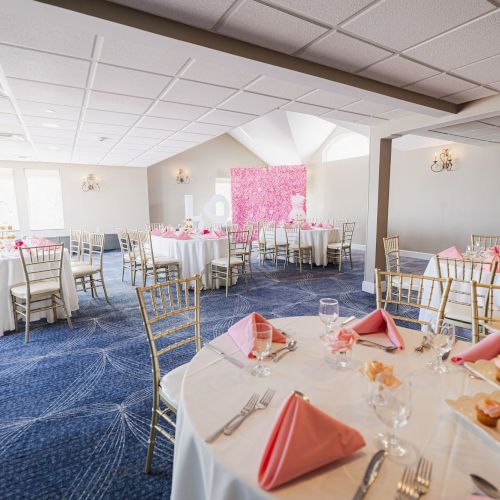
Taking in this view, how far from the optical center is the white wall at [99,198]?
8.91m

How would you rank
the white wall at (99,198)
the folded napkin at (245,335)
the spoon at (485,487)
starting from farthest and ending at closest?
the white wall at (99,198), the folded napkin at (245,335), the spoon at (485,487)

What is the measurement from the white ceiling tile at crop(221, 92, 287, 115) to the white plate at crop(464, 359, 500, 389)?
127 inches

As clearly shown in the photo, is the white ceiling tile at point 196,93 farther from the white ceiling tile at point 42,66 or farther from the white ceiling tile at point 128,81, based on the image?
the white ceiling tile at point 42,66

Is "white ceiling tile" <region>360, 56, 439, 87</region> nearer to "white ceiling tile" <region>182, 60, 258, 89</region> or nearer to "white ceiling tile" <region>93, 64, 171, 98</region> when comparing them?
"white ceiling tile" <region>182, 60, 258, 89</region>

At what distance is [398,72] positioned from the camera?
9.41 feet

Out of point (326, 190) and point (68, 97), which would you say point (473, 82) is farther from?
point (326, 190)

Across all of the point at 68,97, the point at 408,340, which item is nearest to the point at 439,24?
the point at 408,340

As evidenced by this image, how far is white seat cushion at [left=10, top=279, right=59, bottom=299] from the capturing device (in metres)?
3.46

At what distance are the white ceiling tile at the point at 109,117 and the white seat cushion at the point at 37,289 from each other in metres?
2.23

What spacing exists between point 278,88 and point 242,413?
319 centimetres

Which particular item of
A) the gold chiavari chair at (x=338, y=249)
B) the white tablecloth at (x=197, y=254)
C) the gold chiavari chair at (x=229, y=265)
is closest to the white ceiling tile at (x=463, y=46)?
the gold chiavari chair at (x=229, y=265)

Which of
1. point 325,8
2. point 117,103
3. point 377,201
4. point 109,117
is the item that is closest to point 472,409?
point 325,8

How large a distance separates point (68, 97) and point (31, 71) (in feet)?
2.30

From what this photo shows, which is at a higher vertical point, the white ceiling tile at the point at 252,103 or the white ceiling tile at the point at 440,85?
the white ceiling tile at the point at 252,103
